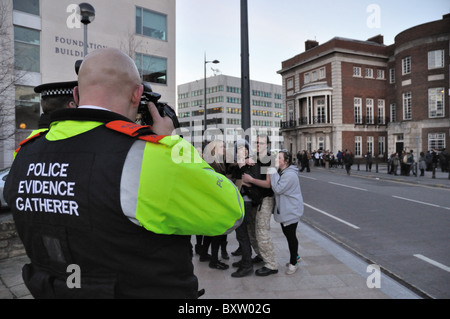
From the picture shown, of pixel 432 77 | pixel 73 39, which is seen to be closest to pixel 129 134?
pixel 73 39

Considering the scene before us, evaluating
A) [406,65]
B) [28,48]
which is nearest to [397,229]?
[28,48]

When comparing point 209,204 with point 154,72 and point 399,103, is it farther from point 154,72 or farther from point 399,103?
point 399,103

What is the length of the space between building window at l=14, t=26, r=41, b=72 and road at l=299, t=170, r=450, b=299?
14692mm

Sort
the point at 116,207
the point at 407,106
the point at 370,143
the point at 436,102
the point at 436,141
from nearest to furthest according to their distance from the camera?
1. the point at 116,207
2. the point at 436,141
3. the point at 436,102
4. the point at 407,106
5. the point at 370,143

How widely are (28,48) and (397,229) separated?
58.5 ft

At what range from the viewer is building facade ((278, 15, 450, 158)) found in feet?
107

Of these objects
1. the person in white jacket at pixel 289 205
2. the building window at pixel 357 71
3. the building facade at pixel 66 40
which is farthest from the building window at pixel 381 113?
the person in white jacket at pixel 289 205

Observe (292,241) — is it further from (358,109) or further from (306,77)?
(306,77)

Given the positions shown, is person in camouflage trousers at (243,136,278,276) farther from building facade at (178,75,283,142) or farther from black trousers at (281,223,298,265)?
building facade at (178,75,283,142)

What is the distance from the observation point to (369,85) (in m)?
42.1

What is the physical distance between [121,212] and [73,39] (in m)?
19.3

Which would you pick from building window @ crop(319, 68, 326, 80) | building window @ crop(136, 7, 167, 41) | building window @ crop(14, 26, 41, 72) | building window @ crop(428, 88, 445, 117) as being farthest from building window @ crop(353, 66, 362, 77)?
building window @ crop(14, 26, 41, 72)

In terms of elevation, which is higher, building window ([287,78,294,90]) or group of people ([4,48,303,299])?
building window ([287,78,294,90])

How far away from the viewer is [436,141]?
32.3m
